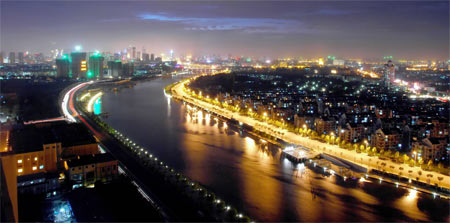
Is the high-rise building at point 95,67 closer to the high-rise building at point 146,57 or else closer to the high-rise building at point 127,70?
the high-rise building at point 127,70

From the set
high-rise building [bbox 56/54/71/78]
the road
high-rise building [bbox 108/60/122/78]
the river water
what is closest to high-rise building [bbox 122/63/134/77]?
high-rise building [bbox 108/60/122/78]

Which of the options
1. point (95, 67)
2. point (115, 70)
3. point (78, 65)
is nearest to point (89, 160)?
point (78, 65)

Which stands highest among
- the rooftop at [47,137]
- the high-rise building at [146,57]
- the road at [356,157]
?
the high-rise building at [146,57]

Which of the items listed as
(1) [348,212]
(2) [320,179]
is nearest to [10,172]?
(1) [348,212]

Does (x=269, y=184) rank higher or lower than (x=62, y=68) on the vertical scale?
lower

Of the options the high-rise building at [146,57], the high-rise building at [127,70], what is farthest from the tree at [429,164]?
the high-rise building at [146,57]

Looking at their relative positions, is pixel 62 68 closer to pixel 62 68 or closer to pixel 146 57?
pixel 62 68

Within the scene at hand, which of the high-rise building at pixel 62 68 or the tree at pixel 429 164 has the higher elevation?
the high-rise building at pixel 62 68

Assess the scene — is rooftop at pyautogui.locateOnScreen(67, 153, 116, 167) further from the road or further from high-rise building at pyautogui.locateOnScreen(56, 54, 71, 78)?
high-rise building at pyautogui.locateOnScreen(56, 54, 71, 78)

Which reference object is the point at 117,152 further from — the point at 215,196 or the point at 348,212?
the point at 348,212
